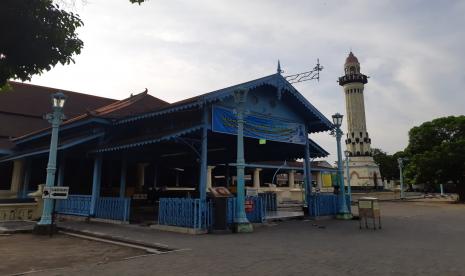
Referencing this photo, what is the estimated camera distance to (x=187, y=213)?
11.0 metres

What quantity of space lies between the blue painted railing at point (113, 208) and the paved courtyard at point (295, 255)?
213 cm

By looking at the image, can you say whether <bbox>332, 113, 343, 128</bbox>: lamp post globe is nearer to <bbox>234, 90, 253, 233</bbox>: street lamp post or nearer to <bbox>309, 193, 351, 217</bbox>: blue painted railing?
<bbox>309, 193, 351, 217</bbox>: blue painted railing

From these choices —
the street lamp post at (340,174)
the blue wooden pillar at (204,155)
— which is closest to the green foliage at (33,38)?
the blue wooden pillar at (204,155)

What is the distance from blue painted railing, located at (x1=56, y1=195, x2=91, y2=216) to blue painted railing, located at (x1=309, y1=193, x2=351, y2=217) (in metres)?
8.99

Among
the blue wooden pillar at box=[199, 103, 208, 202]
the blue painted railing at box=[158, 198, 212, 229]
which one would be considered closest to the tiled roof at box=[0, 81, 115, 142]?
the blue painted railing at box=[158, 198, 212, 229]

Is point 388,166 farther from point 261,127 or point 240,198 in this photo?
point 240,198

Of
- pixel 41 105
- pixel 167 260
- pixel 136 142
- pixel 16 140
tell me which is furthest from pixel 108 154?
pixel 41 105

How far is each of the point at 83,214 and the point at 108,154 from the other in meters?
2.51

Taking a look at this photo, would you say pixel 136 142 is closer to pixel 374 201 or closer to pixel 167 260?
pixel 167 260

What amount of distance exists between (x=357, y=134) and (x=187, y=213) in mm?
47663

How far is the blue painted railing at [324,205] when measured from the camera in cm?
1548

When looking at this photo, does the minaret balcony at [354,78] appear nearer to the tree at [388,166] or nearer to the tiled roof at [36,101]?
the tree at [388,166]

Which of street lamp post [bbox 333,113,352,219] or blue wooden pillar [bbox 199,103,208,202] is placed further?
street lamp post [bbox 333,113,352,219]

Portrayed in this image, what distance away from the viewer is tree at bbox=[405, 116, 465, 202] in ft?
104
